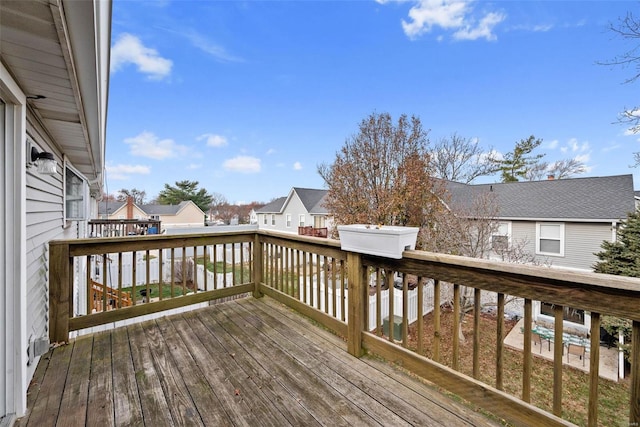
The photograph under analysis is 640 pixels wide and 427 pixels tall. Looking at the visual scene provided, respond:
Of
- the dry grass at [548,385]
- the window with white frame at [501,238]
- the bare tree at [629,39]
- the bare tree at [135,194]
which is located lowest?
the dry grass at [548,385]

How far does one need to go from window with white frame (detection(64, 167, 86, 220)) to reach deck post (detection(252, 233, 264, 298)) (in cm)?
307

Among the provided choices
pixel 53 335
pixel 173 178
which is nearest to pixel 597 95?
pixel 53 335

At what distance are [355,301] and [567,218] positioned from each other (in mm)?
10036

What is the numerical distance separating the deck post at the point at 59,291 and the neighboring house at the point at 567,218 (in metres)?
9.44

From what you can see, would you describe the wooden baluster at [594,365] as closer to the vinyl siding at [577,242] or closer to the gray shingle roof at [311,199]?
the vinyl siding at [577,242]

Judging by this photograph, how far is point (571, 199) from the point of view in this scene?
937 centimetres

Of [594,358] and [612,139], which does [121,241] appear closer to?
[594,358]

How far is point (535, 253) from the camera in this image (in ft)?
31.0

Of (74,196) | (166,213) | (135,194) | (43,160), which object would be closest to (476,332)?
(43,160)

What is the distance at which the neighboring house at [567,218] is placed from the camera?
8.36 metres

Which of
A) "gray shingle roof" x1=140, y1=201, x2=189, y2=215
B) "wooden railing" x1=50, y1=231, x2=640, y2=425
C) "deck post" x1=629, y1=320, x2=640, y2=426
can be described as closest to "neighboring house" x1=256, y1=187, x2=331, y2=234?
"gray shingle roof" x1=140, y1=201, x2=189, y2=215

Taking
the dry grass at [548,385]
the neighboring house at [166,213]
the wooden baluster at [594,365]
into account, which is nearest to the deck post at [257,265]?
the wooden baluster at [594,365]

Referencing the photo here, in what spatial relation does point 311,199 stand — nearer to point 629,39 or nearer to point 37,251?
point 629,39

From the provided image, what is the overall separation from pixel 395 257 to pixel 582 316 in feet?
29.6
